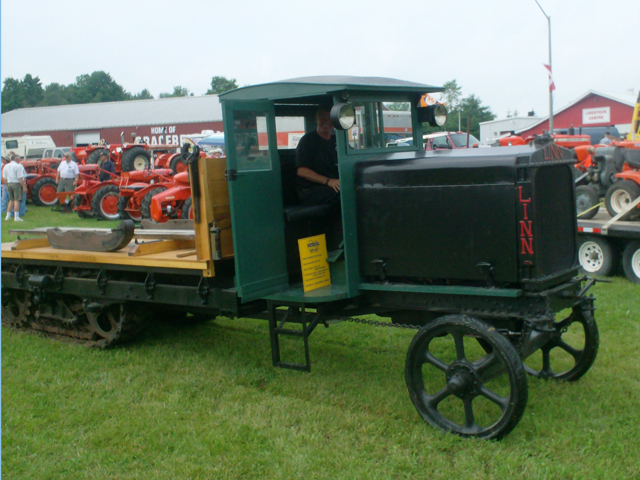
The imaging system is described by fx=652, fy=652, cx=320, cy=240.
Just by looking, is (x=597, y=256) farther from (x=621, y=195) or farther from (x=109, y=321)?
(x=109, y=321)

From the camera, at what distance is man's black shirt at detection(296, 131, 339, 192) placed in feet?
18.2

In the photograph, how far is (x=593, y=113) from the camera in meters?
41.2

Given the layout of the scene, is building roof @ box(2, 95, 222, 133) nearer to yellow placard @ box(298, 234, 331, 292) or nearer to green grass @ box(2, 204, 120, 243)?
green grass @ box(2, 204, 120, 243)

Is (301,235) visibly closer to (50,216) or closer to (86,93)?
(50,216)

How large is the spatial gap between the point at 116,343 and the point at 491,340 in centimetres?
396

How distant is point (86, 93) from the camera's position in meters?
101

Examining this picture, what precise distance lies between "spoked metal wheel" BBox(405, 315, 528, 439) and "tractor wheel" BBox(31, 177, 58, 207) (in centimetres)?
2022

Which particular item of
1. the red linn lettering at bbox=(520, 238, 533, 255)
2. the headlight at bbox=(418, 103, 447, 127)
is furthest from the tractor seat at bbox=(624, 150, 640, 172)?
the red linn lettering at bbox=(520, 238, 533, 255)

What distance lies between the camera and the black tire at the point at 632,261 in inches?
329

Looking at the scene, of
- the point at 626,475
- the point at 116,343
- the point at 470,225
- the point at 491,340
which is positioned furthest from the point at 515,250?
the point at 116,343

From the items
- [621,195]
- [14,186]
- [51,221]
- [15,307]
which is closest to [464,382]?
[15,307]

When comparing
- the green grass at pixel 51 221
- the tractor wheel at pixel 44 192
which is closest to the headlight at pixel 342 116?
the green grass at pixel 51 221

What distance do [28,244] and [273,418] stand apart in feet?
12.5

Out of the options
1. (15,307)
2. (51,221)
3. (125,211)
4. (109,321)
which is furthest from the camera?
(51,221)
